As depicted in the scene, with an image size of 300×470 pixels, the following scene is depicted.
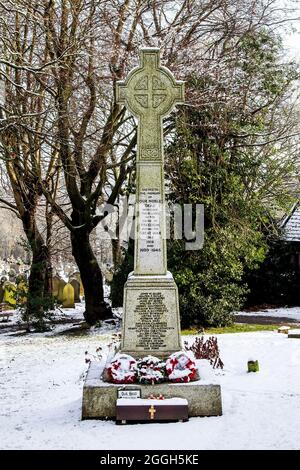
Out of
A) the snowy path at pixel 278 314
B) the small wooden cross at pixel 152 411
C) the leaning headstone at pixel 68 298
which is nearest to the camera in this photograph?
the small wooden cross at pixel 152 411

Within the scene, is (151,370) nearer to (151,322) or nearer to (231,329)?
(151,322)

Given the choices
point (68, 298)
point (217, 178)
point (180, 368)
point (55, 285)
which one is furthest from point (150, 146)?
point (55, 285)

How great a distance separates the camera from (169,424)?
5.92 m

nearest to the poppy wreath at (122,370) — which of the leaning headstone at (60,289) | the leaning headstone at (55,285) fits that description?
the leaning headstone at (60,289)

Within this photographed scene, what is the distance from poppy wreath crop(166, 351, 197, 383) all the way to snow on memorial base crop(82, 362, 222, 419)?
0.08 m

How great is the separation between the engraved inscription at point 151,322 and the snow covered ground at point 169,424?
2.49ft

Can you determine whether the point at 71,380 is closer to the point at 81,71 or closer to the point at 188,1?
the point at 81,71

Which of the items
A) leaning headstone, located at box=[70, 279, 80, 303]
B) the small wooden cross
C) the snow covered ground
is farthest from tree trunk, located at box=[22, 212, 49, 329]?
the small wooden cross

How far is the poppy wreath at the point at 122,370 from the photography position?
247 inches

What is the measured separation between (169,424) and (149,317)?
57.5 inches

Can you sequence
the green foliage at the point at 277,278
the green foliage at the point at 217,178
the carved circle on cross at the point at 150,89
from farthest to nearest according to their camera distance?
the green foliage at the point at 277,278 → the green foliage at the point at 217,178 → the carved circle on cross at the point at 150,89

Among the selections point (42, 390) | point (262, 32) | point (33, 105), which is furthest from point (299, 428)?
point (262, 32)

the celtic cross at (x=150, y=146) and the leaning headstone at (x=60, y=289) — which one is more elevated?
the celtic cross at (x=150, y=146)

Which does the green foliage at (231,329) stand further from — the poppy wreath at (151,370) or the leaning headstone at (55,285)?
the leaning headstone at (55,285)
